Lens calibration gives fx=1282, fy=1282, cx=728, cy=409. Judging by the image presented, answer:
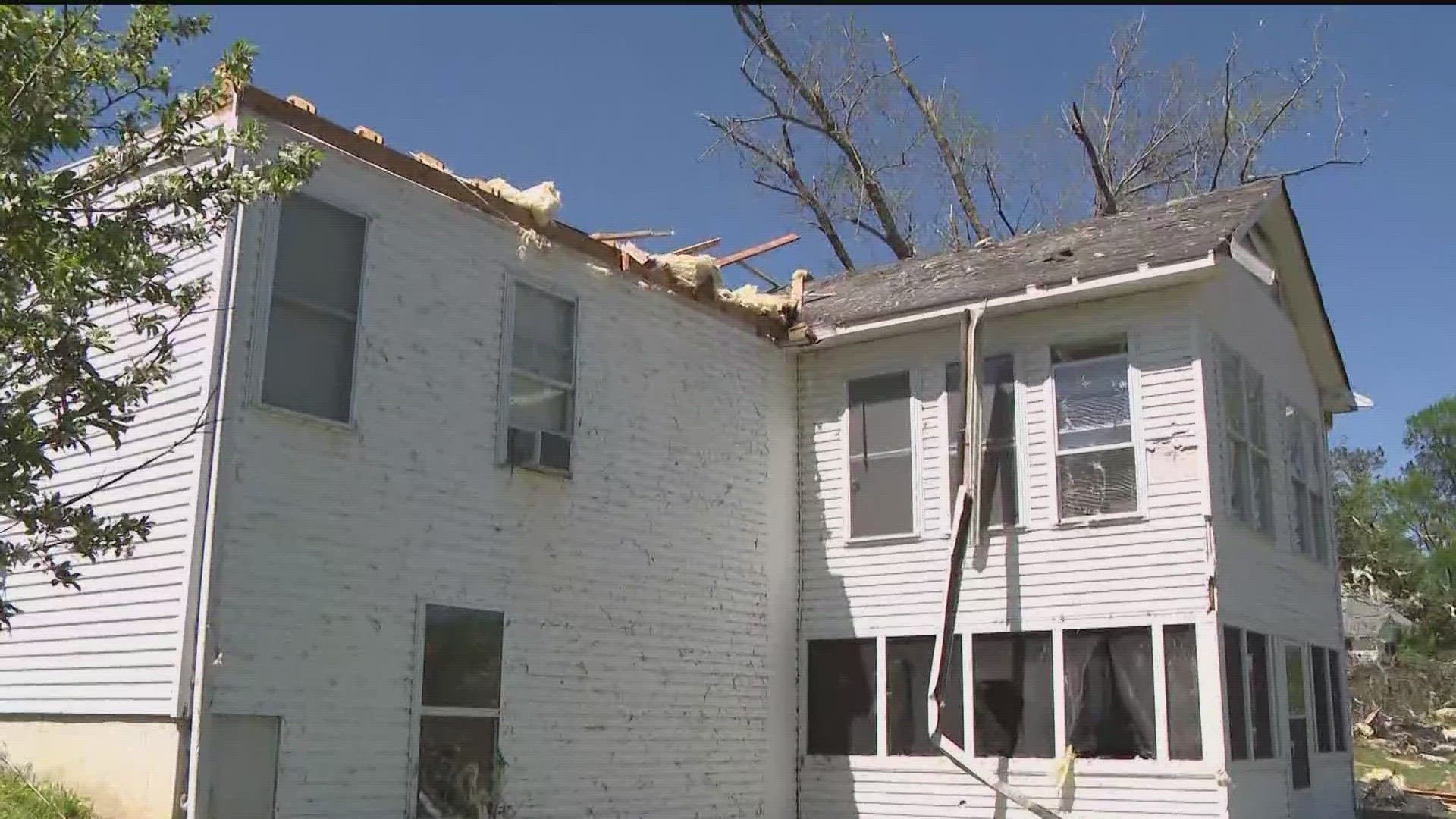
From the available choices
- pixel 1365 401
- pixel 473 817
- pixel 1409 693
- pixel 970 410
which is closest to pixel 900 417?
pixel 970 410

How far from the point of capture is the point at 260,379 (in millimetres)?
9047

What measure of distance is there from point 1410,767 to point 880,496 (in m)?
18.5

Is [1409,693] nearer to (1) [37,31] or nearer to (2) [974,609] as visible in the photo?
(2) [974,609]

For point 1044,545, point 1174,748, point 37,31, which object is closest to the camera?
point 37,31

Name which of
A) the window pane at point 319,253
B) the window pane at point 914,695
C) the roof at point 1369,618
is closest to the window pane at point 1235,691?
the window pane at point 914,695

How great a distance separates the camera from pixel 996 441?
12852mm

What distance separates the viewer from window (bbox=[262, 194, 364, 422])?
368 inches

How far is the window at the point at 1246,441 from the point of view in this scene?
1260 cm

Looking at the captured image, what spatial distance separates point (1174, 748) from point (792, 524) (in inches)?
178

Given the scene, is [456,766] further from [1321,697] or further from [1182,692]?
[1321,697]

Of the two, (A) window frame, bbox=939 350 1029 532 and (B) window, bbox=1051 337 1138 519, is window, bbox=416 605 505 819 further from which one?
(B) window, bbox=1051 337 1138 519

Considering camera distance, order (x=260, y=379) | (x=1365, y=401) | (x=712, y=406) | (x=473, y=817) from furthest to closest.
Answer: (x=1365, y=401)
(x=712, y=406)
(x=473, y=817)
(x=260, y=379)

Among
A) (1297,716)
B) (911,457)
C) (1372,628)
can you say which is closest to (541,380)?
(911,457)

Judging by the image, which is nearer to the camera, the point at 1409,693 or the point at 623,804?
the point at 623,804
